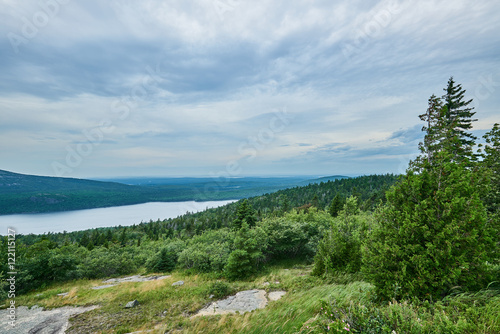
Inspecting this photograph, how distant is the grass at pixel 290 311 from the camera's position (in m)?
3.53

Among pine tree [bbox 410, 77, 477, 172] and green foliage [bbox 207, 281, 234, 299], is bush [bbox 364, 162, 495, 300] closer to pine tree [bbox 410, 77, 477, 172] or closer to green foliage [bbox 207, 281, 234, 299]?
pine tree [bbox 410, 77, 477, 172]

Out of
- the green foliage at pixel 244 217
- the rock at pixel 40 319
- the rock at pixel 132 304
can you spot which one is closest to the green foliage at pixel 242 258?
the rock at pixel 132 304

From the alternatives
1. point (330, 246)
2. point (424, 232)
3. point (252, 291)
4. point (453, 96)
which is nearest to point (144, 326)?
point (252, 291)

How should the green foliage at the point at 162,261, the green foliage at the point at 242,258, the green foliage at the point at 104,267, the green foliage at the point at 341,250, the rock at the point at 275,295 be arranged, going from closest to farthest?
Result: the green foliage at the point at 341,250 < the rock at the point at 275,295 < the green foliage at the point at 242,258 < the green foliage at the point at 104,267 < the green foliage at the point at 162,261

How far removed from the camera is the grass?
11.6ft

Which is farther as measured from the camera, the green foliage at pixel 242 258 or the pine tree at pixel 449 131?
the green foliage at pixel 242 258

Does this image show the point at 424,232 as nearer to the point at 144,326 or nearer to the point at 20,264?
the point at 144,326

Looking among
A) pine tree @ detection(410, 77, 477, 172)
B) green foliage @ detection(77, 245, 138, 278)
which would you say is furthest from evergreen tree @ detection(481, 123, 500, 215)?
green foliage @ detection(77, 245, 138, 278)

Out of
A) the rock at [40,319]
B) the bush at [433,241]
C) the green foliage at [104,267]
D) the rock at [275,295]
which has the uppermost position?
the bush at [433,241]

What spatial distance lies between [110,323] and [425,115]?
19799 millimetres

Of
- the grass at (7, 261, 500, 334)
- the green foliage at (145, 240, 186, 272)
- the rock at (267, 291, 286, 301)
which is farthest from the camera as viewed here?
the green foliage at (145, 240, 186, 272)

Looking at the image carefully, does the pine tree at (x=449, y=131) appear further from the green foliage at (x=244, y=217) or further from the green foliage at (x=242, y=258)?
the green foliage at (x=244, y=217)

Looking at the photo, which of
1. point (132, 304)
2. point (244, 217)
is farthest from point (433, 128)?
point (244, 217)

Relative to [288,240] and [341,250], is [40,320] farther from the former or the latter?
[288,240]
